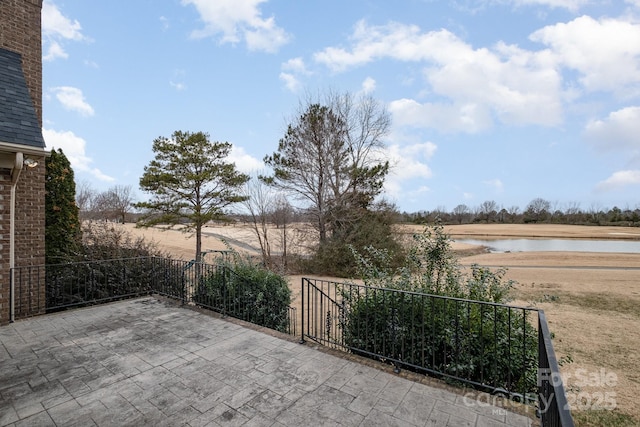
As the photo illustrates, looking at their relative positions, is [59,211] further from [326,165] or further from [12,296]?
[326,165]

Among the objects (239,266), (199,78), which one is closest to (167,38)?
(199,78)

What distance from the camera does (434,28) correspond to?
29.3ft

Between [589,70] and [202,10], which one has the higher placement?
[202,10]

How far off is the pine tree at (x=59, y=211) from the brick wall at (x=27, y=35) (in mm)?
1433

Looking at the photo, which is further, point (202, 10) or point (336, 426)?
point (202, 10)

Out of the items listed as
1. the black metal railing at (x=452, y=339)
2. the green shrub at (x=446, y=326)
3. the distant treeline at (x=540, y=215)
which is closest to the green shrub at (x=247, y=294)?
the green shrub at (x=446, y=326)

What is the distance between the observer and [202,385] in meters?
3.00

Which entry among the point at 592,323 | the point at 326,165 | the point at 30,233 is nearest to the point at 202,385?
the point at 30,233

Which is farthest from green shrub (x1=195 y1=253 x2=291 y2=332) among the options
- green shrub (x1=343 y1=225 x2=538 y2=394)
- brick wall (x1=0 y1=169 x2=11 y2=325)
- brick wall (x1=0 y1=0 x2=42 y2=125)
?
brick wall (x1=0 y1=0 x2=42 y2=125)

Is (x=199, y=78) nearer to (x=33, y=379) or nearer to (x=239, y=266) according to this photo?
(x=239, y=266)

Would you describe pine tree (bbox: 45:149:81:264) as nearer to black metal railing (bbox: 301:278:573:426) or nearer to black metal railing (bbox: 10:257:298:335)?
black metal railing (bbox: 10:257:298:335)

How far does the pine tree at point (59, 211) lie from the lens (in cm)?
696

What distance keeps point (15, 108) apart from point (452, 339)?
7687mm

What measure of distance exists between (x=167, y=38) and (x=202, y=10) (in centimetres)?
235
